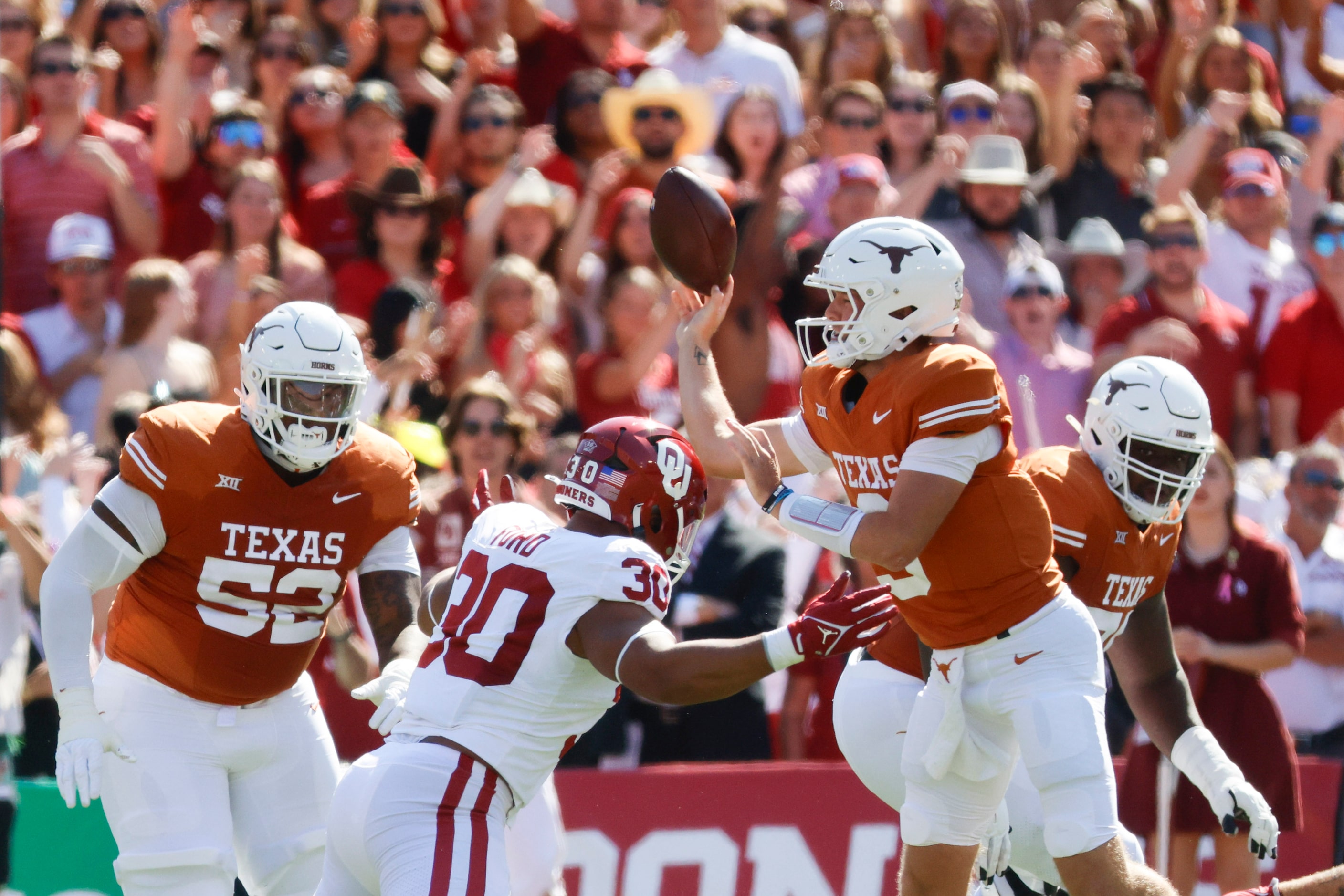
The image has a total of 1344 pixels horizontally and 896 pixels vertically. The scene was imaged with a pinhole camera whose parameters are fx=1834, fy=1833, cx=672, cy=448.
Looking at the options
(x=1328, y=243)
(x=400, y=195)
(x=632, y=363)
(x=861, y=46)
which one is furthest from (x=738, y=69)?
(x=1328, y=243)

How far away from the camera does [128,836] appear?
16.0 feet

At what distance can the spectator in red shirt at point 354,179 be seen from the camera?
834cm

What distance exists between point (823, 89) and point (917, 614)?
5277 mm

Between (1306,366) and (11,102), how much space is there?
6029 mm

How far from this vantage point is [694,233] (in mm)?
5230

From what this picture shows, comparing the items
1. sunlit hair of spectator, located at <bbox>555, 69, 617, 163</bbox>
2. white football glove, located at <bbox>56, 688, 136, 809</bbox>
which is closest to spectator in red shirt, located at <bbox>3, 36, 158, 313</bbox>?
sunlit hair of spectator, located at <bbox>555, 69, 617, 163</bbox>

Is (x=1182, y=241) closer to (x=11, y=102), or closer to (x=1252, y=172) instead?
(x=1252, y=172)

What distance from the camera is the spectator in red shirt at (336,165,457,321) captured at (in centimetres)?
807

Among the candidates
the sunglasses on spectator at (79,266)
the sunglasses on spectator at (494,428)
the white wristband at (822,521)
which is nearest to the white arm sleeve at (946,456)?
the white wristband at (822,521)

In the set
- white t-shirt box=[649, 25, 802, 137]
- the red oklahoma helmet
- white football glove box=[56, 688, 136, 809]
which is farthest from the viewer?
white t-shirt box=[649, 25, 802, 137]

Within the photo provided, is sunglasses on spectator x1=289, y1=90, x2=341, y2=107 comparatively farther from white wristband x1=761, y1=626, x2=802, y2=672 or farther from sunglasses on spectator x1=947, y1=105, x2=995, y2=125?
white wristband x1=761, y1=626, x2=802, y2=672

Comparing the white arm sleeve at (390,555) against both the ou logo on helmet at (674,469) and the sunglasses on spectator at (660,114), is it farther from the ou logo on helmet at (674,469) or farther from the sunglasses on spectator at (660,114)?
the sunglasses on spectator at (660,114)

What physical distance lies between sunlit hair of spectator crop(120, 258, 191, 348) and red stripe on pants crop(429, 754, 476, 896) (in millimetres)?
3873

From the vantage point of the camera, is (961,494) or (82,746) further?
(82,746)
